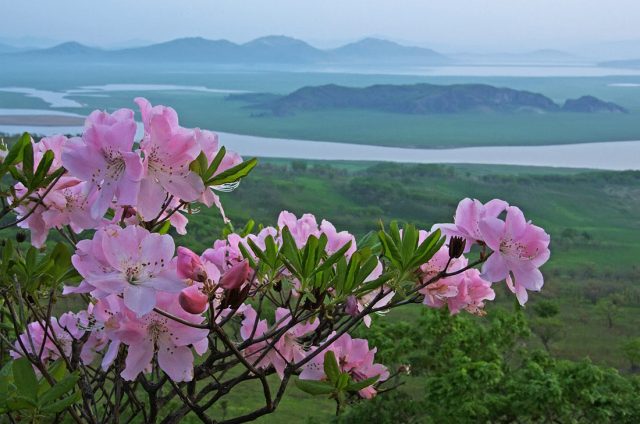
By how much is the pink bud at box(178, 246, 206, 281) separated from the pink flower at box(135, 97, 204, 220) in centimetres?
6

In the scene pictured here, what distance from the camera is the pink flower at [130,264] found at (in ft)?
2.41

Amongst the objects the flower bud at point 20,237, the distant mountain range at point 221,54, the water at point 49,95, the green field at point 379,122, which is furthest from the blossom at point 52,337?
the distant mountain range at point 221,54

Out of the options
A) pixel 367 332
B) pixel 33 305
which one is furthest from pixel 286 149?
pixel 33 305

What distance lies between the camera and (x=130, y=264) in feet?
2.48

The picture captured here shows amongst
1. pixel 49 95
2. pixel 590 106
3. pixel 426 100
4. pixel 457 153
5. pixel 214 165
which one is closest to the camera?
pixel 214 165

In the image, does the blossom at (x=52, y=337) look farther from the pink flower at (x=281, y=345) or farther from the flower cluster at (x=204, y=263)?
the pink flower at (x=281, y=345)

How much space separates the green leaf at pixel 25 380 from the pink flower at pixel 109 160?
0.57 feet

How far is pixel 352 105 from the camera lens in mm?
59531

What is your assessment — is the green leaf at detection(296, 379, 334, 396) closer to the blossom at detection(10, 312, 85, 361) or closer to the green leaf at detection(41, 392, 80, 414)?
the green leaf at detection(41, 392, 80, 414)

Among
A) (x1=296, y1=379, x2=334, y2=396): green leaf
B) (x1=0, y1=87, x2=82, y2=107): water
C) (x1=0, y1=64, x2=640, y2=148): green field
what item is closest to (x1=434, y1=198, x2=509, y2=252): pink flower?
(x1=296, y1=379, x2=334, y2=396): green leaf

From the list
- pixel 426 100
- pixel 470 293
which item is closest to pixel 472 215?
pixel 470 293

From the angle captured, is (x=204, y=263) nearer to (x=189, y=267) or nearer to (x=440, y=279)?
(x=189, y=267)

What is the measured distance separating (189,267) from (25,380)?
213 mm

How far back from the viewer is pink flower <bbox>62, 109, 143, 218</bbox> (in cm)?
77
